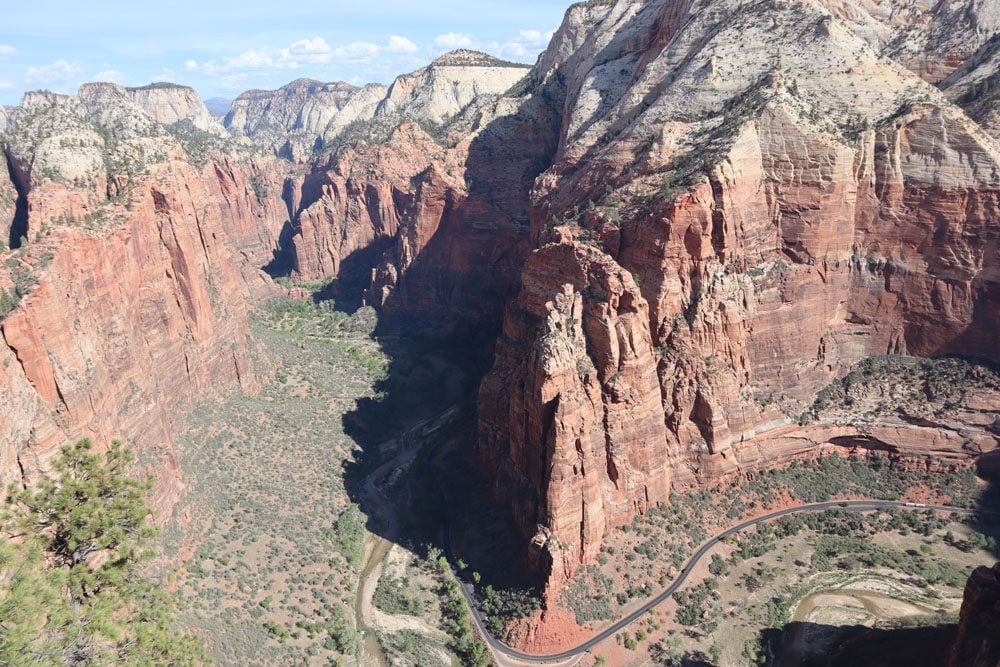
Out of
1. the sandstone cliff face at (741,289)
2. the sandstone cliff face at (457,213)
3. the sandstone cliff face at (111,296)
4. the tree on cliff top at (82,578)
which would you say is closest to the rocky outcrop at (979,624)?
the sandstone cliff face at (741,289)

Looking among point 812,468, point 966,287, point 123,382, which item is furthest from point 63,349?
point 966,287

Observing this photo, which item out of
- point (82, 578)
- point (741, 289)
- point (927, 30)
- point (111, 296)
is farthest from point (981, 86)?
point (82, 578)

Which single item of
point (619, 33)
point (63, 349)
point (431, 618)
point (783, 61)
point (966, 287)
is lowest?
point (431, 618)

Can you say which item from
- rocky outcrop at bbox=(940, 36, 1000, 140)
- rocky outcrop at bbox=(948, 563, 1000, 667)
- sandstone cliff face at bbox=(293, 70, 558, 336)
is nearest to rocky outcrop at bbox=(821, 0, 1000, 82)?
rocky outcrop at bbox=(940, 36, 1000, 140)

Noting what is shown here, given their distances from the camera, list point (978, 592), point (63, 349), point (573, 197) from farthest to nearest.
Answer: point (573, 197) → point (63, 349) → point (978, 592)

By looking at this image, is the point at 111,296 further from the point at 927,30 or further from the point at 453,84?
the point at 453,84

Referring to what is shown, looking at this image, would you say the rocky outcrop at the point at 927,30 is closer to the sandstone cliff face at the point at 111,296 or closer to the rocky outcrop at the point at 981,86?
the rocky outcrop at the point at 981,86

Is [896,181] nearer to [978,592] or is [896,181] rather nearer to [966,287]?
[966,287]
